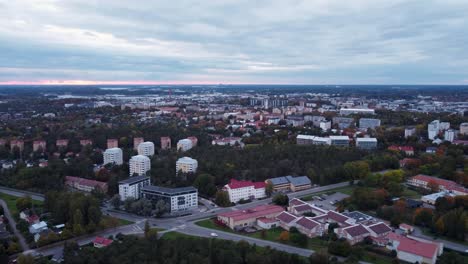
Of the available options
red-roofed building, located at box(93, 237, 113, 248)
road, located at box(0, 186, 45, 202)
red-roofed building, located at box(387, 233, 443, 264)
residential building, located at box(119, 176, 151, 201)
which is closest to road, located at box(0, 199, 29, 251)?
road, located at box(0, 186, 45, 202)

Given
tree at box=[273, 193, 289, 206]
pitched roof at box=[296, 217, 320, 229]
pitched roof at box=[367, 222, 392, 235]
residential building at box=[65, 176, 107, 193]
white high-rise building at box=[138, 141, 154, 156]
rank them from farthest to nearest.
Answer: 1. white high-rise building at box=[138, 141, 154, 156]
2. residential building at box=[65, 176, 107, 193]
3. tree at box=[273, 193, 289, 206]
4. pitched roof at box=[296, 217, 320, 229]
5. pitched roof at box=[367, 222, 392, 235]

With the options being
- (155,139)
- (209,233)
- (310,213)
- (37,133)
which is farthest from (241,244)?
(37,133)

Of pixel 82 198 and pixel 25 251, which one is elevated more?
pixel 82 198

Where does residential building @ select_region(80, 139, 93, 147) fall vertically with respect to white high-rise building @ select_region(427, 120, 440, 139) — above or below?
below

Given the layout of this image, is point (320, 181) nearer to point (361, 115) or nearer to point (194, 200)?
point (194, 200)

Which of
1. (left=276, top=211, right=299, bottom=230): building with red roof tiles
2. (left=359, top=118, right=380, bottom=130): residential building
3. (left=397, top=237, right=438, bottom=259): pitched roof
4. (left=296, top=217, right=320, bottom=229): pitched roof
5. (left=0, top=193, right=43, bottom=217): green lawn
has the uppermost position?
(left=359, top=118, right=380, bottom=130): residential building

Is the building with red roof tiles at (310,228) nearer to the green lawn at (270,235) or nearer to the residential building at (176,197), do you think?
the green lawn at (270,235)

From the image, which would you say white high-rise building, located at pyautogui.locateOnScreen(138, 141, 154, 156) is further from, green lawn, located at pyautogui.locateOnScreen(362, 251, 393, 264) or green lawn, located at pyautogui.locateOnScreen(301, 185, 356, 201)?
green lawn, located at pyautogui.locateOnScreen(362, 251, 393, 264)

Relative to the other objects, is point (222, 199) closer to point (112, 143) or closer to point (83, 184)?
point (83, 184)
